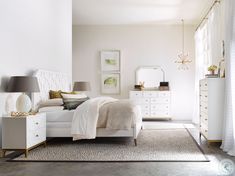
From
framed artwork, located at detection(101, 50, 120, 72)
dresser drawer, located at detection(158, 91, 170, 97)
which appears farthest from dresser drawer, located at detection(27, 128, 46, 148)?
framed artwork, located at detection(101, 50, 120, 72)

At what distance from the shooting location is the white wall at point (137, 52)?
904cm

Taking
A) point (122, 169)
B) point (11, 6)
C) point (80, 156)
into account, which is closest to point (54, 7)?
point (11, 6)

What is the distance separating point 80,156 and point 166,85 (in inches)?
209

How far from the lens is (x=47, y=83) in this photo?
19.0ft

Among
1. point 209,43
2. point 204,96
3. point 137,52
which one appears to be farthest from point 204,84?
point 137,52

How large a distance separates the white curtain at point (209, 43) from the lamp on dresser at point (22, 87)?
358cm

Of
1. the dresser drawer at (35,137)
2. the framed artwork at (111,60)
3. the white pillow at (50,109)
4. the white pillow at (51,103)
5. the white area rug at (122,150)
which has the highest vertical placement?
the framed artwork at (111,60)

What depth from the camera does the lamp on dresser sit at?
4.08 m

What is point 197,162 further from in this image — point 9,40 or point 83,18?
point 83,18

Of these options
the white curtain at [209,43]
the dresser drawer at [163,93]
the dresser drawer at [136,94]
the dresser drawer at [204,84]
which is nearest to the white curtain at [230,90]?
the dresser drawer at [204,84]

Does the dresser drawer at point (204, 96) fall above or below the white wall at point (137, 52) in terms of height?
below

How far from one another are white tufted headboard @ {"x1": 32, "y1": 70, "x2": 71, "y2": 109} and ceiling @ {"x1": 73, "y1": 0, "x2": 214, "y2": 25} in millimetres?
1943

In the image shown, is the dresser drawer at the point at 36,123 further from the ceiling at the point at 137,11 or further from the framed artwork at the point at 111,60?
the framed artwork at the point at 111,60

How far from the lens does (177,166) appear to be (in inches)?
133
